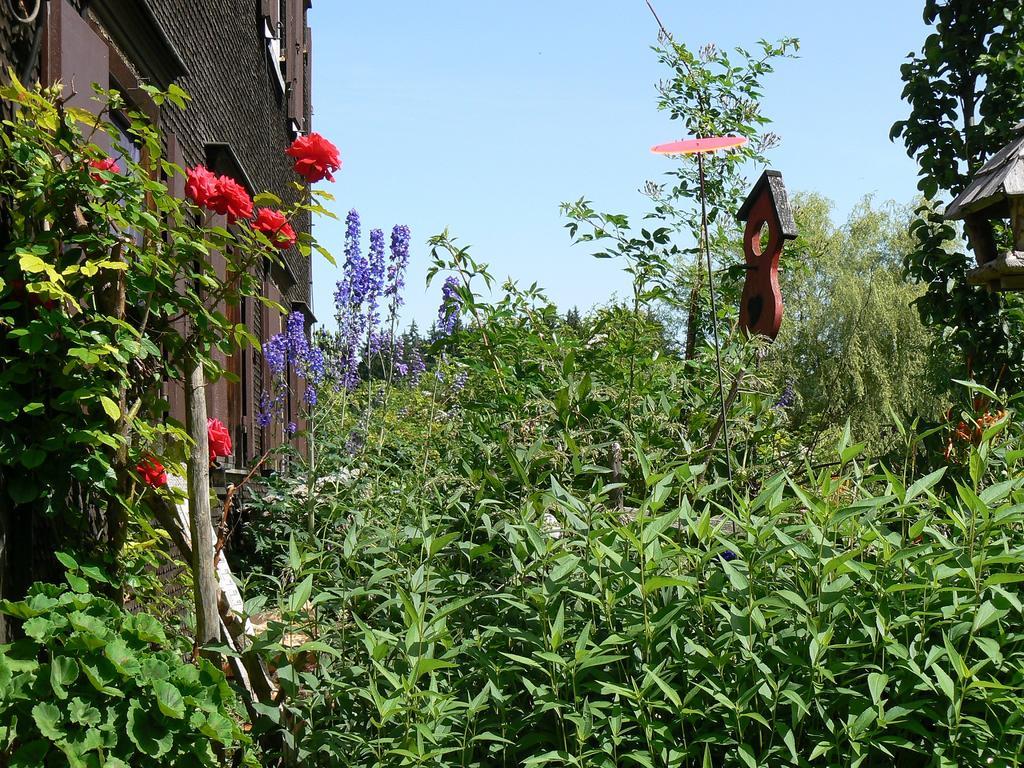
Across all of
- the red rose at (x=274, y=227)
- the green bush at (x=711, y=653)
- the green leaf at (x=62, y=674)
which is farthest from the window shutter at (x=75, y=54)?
the green bush at (x=711, y=653)

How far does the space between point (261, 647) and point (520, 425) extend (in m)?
1.33

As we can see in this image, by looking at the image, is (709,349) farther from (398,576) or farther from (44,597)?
(44,597)

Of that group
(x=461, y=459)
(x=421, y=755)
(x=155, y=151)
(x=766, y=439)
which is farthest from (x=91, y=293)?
(x=766, y=439)

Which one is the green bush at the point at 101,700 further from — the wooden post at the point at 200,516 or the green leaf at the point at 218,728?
the wooden post at the point at 200,516

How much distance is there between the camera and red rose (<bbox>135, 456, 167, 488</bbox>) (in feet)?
11.1

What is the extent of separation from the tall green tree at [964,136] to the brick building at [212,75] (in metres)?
4.77

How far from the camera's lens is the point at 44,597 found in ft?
8.81

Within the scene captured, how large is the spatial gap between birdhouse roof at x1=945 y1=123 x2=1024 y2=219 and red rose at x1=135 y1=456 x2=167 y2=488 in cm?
416

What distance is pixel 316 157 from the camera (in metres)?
3.77

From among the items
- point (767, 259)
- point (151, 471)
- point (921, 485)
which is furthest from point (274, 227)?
point (921, 485)

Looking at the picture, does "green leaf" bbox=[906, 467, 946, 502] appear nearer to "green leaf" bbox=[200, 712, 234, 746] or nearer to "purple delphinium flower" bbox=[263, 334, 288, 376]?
"green leaf" bbox=[200, 712, 234, 746]

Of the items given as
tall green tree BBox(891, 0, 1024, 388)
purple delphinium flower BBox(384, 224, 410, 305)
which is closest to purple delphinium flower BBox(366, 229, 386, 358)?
purple delphinium flower BBox(384, 224, 410, 305)

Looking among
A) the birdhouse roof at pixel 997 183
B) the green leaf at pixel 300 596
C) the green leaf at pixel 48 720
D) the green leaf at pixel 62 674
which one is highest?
the birdhouse roof at pixel 997 183

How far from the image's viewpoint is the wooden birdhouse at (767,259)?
4289 mm
